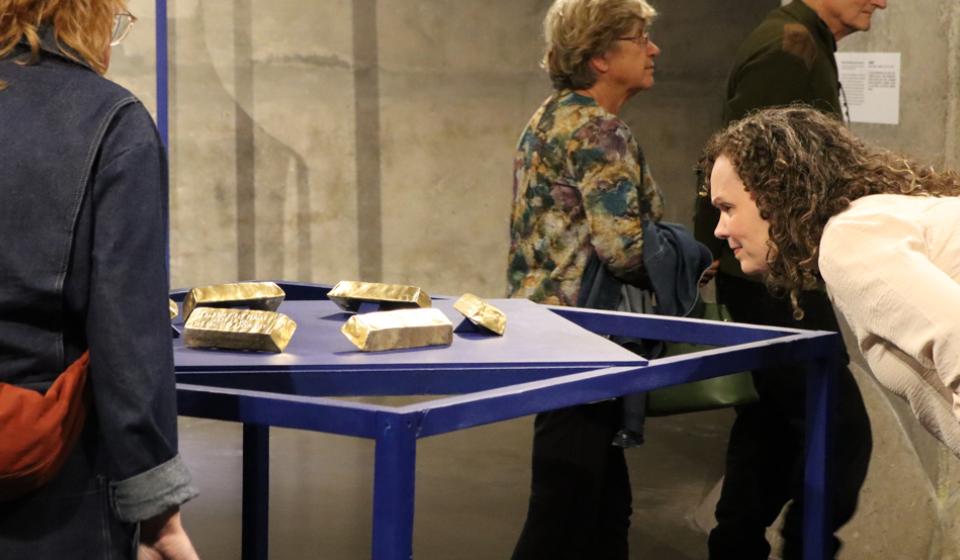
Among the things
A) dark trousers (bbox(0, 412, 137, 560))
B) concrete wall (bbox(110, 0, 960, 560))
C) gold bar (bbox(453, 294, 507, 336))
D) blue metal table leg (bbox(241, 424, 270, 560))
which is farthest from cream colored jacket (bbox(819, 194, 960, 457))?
concrete wall (bbox(110, 0, 960, 560))

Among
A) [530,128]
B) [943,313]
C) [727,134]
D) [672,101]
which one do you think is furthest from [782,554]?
[672,101]

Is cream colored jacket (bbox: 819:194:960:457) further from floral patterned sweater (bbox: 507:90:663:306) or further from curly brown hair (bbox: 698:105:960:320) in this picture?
floral patterned sweater (bbox: 507:90:663:306)

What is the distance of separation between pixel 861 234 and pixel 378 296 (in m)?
1.06

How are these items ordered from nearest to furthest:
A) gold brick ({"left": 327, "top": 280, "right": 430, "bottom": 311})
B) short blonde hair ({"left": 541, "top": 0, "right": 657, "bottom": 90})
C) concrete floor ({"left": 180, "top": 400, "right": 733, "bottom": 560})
Answer: gold brick ({"left": 327, "top": 280, "right": 430, "bottom": 311})
short blonde hair ({"left": 541, "top": 0, "right": 657, "bottom": 90})
concrete floor ({"left": 180, "top": 400, "right": 733, "bottom": 560})

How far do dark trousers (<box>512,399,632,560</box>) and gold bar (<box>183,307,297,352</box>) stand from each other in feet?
3.06

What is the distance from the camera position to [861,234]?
7.14ft

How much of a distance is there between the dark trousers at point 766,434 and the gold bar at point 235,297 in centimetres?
148

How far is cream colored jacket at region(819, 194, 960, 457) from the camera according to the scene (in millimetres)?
2055

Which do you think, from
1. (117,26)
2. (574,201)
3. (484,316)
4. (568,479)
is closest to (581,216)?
(574,201)

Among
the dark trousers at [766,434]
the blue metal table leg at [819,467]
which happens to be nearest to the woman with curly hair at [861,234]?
the blue metal table leg at [819,467]

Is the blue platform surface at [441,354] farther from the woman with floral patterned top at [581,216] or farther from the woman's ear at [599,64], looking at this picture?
the woman's ear at [599,64]

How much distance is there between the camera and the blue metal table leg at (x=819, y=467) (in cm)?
276

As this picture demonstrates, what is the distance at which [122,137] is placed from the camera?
1.71m

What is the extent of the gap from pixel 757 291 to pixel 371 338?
1668 millimetres
